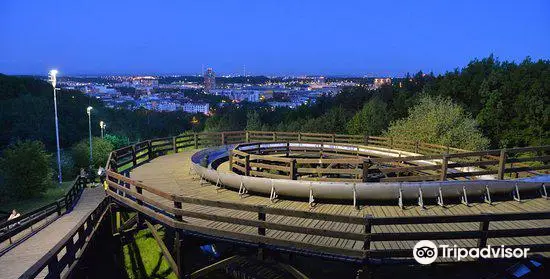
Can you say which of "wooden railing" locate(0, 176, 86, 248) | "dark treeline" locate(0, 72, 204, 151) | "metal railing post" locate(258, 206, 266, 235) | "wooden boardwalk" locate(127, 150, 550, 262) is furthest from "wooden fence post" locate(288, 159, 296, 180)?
"dark treeline" locate(0, 72, 204, 151)

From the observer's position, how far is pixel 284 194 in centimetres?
1080

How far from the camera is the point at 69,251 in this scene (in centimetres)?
787

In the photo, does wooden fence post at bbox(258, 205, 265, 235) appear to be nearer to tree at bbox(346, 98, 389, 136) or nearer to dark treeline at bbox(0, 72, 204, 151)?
tree at bbox(346, 98, 389, 136)

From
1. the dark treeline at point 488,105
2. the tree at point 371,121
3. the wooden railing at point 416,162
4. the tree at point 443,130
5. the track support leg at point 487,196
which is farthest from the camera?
the tree at point 371,121

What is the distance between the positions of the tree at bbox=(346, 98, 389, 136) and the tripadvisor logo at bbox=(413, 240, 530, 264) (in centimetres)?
3909

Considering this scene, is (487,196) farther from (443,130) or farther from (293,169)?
(443,130)

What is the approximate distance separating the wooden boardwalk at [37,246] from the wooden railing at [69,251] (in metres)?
Result: 0.43

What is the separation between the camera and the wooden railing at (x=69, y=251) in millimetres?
6375

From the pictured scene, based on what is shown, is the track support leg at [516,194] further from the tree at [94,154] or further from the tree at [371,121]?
the tree at [94,154]

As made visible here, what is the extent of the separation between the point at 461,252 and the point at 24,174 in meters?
32.9

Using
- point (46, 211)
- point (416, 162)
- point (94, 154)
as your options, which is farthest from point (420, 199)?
point (94, 154)

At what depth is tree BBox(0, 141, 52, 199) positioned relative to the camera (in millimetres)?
29391

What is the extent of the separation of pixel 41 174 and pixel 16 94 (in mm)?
79308

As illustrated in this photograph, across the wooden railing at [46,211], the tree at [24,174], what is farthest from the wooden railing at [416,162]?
the tree at [24,174]
